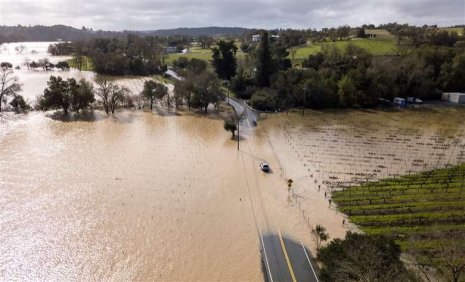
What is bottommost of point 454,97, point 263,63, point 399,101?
point 399,101

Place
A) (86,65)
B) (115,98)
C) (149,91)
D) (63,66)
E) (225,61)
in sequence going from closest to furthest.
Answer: (115,98) → (149,91) → (225,61) → (63,66) → (86,65)

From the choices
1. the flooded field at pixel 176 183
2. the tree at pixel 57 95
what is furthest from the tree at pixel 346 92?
the tree at pixel 57 95

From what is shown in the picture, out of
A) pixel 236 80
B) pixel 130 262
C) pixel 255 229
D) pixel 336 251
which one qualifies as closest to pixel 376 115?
pixel 236 80

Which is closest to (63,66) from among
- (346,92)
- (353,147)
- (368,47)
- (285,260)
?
(346,92)

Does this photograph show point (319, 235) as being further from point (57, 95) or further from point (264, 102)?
point (57, 95)

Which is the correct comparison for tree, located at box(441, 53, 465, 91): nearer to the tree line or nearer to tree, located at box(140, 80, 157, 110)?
the tree line

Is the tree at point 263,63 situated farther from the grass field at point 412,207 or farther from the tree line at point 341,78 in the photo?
the grass field at point 412,207
